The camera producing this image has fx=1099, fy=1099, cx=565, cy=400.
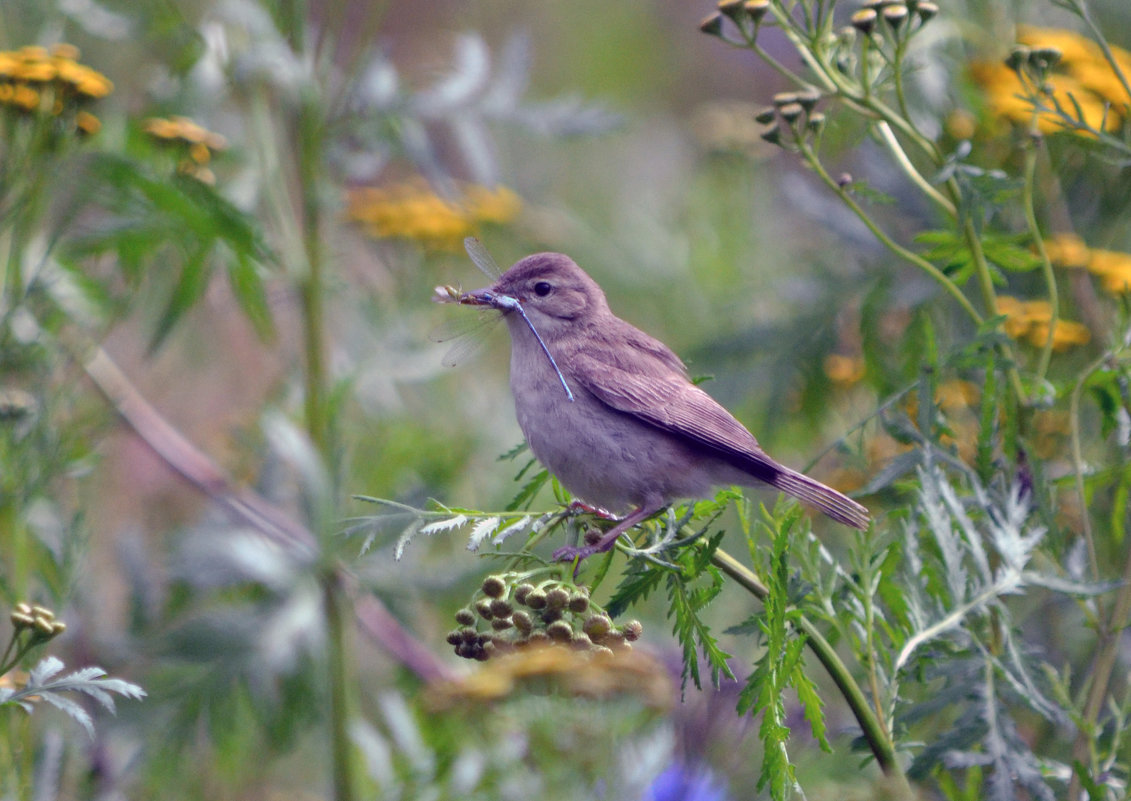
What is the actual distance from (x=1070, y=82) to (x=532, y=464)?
234 centimetres

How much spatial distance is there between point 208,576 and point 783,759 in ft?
7.94

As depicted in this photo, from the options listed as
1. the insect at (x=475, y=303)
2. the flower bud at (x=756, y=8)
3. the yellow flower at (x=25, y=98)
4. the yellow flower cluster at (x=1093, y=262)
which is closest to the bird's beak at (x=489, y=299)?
the insect at (x=475, y=303)

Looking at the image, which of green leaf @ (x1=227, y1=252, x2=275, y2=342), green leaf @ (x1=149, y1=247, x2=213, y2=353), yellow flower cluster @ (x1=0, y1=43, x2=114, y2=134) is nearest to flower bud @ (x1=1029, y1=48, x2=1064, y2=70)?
green leaf @ (x1=227, y1=252, x2=275, y2=342)

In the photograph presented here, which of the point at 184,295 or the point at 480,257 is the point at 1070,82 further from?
the point at 184,295

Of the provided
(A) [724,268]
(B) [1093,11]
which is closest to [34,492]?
(A) [724,268]

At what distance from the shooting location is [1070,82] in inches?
137

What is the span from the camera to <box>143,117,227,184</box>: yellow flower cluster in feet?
10.7

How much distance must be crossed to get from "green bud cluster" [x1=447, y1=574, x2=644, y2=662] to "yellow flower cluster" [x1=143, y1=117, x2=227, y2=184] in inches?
78.8

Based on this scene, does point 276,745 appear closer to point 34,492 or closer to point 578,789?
point 34,492

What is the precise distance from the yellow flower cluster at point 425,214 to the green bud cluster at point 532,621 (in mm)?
2478

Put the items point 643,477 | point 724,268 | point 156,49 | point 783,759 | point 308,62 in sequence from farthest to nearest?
point 724,268 < point 156,49 < point 308,62 < point 643,477 < point 783,759

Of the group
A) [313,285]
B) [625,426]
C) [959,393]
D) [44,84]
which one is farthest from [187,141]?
[959,393]

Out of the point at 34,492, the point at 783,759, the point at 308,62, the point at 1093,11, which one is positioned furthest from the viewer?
the point at 1093,11

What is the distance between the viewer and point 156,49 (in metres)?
4.03
